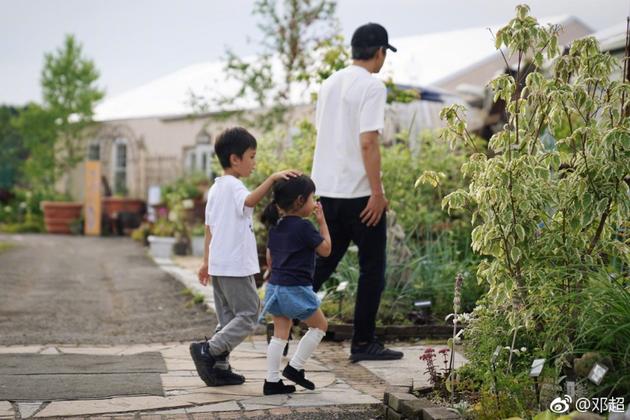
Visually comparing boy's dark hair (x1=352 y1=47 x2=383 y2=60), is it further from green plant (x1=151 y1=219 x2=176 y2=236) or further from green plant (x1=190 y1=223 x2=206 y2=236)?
green plant (x1=151 y1=219 x2=176 y2=236)

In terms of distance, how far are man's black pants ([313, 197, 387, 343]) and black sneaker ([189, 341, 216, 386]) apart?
0.89m

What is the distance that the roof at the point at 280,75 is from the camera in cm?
1697

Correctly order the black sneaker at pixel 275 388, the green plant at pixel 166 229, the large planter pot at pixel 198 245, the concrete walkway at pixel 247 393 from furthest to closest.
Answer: the green plant at pixel 166 229, the large planter pot at pixel 198 245, the black sneaker at pixel 275 388, the concrete walkway at pixel 247 393

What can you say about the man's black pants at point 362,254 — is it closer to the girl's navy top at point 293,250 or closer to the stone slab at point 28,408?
the girl's navy top at point 293,250

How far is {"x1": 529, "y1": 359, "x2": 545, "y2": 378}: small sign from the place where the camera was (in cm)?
325

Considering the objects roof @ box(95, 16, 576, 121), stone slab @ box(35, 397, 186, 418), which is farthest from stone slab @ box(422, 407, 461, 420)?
roof @ box(95, 16, 576, 121)

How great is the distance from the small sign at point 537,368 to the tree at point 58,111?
69.5ft

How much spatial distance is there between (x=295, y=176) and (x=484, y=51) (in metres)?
16.0

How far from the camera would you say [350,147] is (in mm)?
5008

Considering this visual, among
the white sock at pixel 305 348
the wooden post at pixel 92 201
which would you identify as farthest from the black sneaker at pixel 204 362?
the wooden post at pixel 92 201

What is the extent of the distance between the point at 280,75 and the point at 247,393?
37.1 feet

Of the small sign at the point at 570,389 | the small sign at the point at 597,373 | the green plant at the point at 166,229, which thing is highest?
the small sign at the point at 597,373

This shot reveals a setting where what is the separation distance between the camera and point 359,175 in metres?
4.94

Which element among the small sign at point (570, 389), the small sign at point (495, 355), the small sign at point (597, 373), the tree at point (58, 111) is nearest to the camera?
the small sign at point (597, 373)
